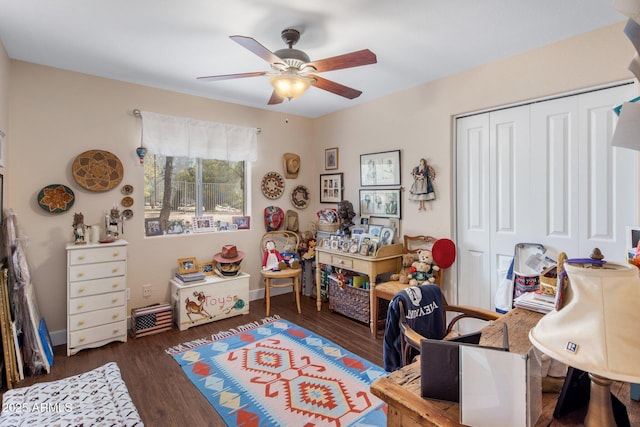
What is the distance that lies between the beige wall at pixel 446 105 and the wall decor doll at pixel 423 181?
58 mm

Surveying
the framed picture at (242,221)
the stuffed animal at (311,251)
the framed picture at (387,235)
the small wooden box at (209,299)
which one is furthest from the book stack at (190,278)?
the framed picture at (387,235)

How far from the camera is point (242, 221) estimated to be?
13.8 ft

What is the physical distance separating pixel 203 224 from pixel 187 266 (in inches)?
22.0

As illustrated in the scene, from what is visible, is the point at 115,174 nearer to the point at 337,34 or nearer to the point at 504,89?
the point at 337,34

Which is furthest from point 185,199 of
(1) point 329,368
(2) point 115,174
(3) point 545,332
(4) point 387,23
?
(3) point 545,332

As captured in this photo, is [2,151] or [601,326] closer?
[601,326]

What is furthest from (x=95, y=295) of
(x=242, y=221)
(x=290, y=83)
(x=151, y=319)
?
(x=290, y=83)

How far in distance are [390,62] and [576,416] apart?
268cm

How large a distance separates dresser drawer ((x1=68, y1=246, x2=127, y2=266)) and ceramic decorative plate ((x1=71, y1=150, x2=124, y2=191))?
644 millimetres

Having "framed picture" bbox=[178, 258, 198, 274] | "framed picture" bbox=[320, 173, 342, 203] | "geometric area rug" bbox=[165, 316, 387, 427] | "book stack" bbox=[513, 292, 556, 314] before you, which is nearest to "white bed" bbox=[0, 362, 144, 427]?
"geometric area rug" bbox=[165, 316, 387, 427]

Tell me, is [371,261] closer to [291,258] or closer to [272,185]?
[291,258]

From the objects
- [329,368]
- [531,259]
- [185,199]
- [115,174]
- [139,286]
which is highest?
[115,174]

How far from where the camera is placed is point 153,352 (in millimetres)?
2838

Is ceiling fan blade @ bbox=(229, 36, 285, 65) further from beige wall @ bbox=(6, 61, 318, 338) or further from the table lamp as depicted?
beige wall @ bbox=(6, 61, 318, 338)
